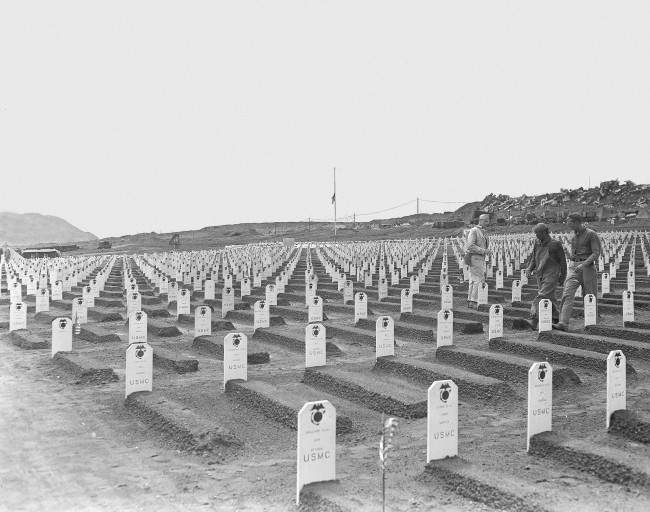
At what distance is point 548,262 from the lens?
12.6 metres

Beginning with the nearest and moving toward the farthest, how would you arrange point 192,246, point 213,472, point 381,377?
point 213,472
point 381,377
point 192,246

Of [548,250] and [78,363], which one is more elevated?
[548,250]

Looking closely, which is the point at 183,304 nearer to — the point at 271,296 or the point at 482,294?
the point at 271,296

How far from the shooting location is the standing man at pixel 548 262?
12.5m

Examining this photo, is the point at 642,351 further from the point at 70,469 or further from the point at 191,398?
the point at 70,469

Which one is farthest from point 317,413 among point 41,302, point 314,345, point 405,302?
point 41,302

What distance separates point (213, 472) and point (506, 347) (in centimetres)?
656

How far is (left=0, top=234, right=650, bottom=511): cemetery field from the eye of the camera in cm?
532

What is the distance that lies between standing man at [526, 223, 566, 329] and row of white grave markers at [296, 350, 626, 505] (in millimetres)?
5984

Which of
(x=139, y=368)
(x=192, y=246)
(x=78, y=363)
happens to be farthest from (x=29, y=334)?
(x=192, y=246)

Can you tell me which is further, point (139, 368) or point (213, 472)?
point (139, 368)

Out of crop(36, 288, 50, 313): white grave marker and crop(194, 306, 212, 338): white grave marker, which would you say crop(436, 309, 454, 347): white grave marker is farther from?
crop(36, 288, 50, 313): white grave marker

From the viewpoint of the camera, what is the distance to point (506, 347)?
11.2 m

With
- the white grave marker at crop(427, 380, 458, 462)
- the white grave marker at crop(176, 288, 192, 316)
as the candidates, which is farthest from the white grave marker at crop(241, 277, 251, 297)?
the white grave marker at crop(427, 380, 458, 462)
